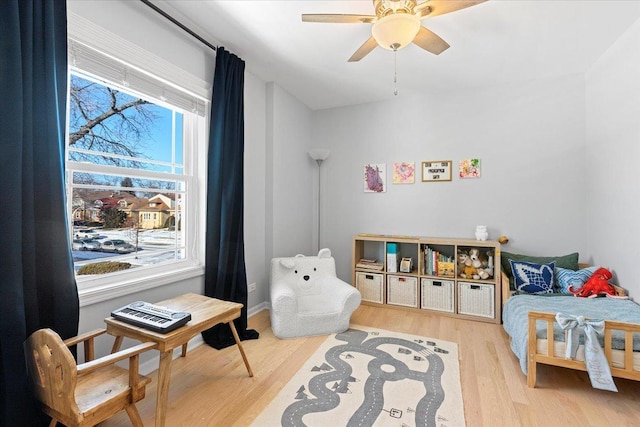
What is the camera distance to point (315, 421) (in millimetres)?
1530

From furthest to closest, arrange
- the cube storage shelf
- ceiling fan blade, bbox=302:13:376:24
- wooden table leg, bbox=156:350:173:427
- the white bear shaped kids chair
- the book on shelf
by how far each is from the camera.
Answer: the book on shelf
the cube storage shelf
the white bear shaped kids chair
ceiling fan blade, bbox=302:13:376:24
wooden table leg, bbox=156:350:173:427

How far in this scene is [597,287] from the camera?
2369 millimetres

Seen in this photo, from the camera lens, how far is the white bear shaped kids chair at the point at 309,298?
2.48 metres

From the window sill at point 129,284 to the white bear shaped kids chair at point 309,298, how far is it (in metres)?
0.73

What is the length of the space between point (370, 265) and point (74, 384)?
280 centimetres

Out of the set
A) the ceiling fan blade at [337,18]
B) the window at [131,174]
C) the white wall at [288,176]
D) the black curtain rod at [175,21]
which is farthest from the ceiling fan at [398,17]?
the white wall at [288,176]

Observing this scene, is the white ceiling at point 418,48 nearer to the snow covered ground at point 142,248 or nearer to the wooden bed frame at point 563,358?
the snow covered ground at point 142,248

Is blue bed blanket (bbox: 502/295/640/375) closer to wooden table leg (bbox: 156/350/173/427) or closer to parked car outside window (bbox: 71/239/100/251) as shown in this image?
wooden table leg (bbox: 156/350/173/427)

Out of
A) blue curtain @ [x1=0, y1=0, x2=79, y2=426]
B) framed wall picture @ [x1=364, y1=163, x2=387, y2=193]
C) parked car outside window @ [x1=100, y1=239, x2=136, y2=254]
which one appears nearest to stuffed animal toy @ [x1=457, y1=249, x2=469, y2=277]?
framed wall picture @ [x1=364, y1=163, x2=387, y2=193]

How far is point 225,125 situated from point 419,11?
1.68 meters

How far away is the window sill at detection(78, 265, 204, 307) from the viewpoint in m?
1.67

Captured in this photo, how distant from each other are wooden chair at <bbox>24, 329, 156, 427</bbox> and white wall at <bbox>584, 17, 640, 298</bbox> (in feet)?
11.1

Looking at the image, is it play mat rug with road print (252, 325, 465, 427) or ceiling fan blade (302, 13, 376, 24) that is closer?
play mat rug with road print (252, 325, 465, 427)

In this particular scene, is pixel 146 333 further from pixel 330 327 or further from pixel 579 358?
pixel 579 358
